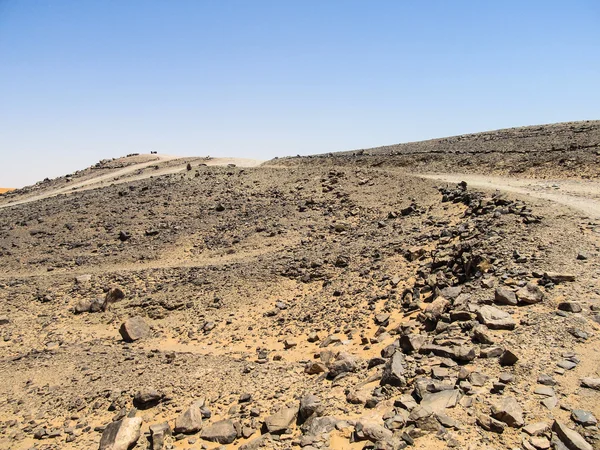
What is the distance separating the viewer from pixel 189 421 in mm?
5941

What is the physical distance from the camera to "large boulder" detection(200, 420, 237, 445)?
5488 mm

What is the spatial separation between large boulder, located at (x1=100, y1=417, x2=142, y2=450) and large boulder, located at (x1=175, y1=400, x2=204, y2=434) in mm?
584

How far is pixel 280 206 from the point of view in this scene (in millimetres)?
17797

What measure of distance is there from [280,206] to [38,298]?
9339 millimetres

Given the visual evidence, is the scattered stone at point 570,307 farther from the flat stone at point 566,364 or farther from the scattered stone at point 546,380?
the scattered stone at point 546,380

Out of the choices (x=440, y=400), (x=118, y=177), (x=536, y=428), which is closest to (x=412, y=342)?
(x=440, y=400)

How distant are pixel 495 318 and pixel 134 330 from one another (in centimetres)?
804

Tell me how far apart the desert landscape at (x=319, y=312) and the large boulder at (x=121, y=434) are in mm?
→ 31

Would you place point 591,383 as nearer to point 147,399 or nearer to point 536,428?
point 536,428

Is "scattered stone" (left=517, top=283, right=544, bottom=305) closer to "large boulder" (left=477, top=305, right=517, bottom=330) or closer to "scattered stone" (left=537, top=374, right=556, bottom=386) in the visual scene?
"large boulder" (left=477, top=305, right=517, bottom=330)

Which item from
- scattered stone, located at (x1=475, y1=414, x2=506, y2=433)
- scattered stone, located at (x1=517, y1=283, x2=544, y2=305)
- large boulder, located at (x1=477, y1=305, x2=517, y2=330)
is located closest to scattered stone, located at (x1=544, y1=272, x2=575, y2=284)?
scattered stone, located at (x1=517, y1=283, x2=544, y2=305)

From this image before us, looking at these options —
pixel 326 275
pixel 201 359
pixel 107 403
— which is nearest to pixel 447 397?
pixel 201 359

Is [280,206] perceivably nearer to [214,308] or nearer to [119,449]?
[214,308]

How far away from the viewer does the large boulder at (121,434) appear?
18.7 ft
